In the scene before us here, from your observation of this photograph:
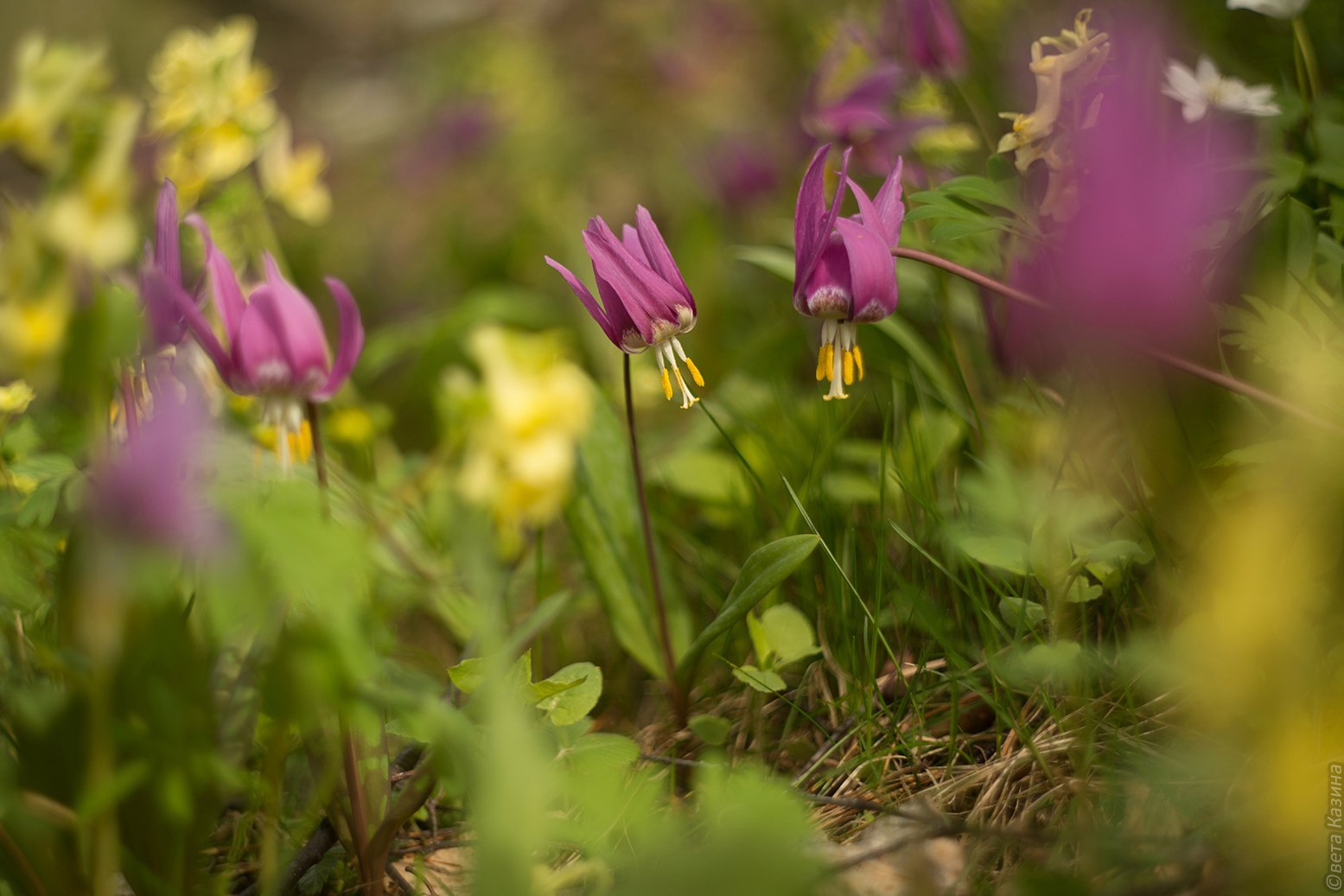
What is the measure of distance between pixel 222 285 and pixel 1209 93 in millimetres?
1511

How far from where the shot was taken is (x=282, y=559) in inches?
29.2

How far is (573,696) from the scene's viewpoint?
1.15m

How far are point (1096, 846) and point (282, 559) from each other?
769 millimetres

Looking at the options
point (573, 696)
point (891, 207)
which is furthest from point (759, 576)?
point (891, 207)

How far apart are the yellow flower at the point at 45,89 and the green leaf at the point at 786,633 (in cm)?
113

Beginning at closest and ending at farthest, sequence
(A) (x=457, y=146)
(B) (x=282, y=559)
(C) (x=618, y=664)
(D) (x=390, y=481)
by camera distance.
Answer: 1. (B) (x=282, y=559)
2. (C) (x=618, y=664)
3. (D) (x=390, y=481)
4. (A) (x=457, y=146)

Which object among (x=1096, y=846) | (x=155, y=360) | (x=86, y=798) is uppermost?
(x=155, y=360)

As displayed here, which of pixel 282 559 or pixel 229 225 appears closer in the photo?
pixel 282 559

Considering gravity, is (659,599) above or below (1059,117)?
below

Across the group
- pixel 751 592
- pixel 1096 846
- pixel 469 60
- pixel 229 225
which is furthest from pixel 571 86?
pixel 1096 846

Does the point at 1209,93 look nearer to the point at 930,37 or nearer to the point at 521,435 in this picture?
the point at 930,37

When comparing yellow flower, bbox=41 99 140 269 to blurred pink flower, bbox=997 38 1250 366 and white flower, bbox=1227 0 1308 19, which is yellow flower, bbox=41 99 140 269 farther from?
white flower, bbox=1227 0 1308 19

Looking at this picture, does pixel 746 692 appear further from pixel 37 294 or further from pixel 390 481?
pixel 37 294

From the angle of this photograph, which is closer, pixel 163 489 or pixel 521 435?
pixel 163 489
